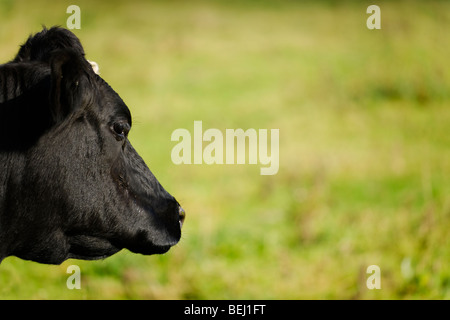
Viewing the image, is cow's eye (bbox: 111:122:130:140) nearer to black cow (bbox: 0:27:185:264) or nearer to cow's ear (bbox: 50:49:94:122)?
black cow (bbox: 0:27:185:264)

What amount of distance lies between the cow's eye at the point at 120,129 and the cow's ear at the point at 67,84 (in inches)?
11.8

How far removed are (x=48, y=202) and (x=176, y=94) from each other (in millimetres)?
9207

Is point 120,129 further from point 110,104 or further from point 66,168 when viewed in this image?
point 66,168

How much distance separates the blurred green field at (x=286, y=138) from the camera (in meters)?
5.61

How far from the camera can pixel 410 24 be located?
1400 cm

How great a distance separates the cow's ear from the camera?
2605mm

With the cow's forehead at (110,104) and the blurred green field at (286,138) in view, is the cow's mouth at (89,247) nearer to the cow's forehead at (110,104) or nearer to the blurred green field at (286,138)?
the cow's forehead at (110,104)

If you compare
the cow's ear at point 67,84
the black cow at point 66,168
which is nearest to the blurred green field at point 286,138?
the black cow at point 66,168

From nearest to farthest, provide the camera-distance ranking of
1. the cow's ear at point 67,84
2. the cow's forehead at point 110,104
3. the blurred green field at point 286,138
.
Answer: the cow's ear at point 67,84 < the cow's forehead at point 110,104 < the blurred green field at point 286,138

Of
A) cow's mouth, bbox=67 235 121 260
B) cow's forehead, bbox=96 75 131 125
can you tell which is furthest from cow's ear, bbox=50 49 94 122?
cow's mouth, bbox=67 235 121 260

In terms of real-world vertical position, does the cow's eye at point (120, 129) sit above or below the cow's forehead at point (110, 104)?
below

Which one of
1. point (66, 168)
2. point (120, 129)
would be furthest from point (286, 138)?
point (66, 168)

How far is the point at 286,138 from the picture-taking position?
32.5 feet
